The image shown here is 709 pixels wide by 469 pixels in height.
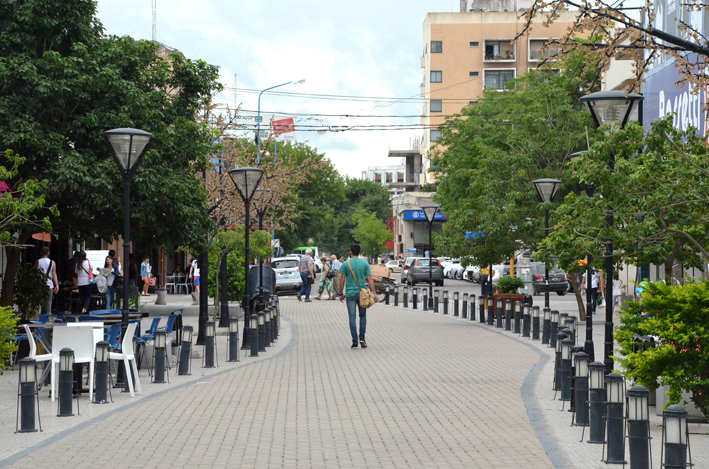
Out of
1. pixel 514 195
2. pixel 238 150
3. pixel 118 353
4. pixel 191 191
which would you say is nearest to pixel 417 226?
pixel 238 150

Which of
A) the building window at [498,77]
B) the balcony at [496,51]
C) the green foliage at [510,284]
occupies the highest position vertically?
the balcony at [496,51]

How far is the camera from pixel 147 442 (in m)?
8.52

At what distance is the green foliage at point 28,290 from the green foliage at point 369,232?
296 feet

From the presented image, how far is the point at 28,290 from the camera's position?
57.7ft

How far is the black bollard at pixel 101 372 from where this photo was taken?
10.9m

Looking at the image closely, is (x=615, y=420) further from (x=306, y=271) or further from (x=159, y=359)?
(x=306, y=271)

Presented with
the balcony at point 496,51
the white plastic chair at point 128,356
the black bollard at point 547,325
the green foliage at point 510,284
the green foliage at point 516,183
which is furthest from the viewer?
the balcony at point 496,51

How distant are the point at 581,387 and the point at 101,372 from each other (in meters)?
5.36

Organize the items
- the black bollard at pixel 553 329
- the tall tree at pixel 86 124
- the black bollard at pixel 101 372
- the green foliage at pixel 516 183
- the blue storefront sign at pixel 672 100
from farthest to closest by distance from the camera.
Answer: the green foliage at pixel 516 183, the blue storefront sign at pixel 672 100, the black bollard at pixel 553 329, the tall tree at pixel 86 124, the black bollard at pixel 101 372

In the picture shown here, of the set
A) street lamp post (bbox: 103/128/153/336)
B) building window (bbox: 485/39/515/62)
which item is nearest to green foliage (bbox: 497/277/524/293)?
street lamp post (bbox: 103/128/153/336)

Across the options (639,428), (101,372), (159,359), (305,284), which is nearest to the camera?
(639,428)

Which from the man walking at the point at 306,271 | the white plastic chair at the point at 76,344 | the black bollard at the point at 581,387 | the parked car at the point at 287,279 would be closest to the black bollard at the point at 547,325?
the black bollard at the point at 581,387

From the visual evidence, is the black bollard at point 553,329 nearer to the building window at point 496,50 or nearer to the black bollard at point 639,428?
the black bollard at point 639,428

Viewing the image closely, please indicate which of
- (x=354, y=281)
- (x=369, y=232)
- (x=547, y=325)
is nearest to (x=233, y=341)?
(x=354, y=281)
